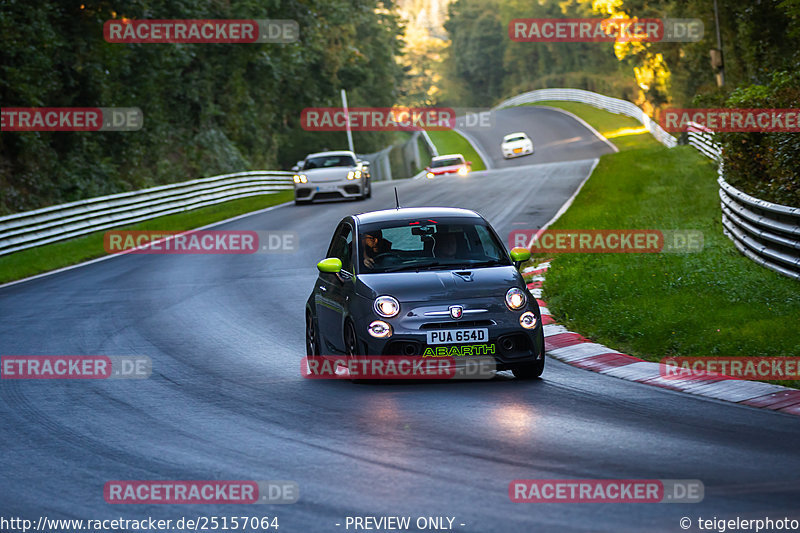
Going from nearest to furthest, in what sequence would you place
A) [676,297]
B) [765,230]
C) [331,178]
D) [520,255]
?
[520,255]
[676,297]
[765,230]
[331,178]

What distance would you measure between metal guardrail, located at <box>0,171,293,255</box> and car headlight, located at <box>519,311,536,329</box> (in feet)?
63.7

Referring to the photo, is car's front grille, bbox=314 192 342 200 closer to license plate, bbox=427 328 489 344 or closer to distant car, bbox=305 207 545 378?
distant car, bbox=305 207 545 378

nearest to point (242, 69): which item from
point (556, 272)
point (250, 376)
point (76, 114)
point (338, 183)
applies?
point (76, 114)

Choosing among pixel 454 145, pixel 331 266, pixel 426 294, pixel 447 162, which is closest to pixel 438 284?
pixel 426 294

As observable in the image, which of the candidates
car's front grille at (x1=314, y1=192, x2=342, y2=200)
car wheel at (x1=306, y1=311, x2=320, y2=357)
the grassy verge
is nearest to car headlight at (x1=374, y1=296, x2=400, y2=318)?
car wheel at (x1=306, y1=311, x2=320, y2=357)

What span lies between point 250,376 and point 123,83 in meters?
34.2

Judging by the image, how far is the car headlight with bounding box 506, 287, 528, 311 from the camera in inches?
388

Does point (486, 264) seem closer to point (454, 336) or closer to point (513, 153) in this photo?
point (454, 336)

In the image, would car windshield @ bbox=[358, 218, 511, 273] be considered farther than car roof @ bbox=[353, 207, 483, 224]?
No

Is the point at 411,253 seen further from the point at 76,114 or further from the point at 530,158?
the point at 530,158

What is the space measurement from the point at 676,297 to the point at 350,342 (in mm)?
4753

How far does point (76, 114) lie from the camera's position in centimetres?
3862

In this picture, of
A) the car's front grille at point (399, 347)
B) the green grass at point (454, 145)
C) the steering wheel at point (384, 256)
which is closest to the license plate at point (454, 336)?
the car's front grille at point (399, 347)

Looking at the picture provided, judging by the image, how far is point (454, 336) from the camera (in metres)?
9.64
